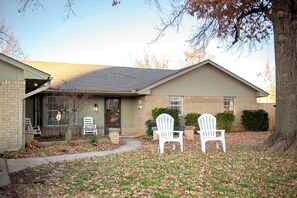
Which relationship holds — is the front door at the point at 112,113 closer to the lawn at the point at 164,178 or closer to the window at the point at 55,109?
the window at the point at 55,109

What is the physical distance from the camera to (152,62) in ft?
122

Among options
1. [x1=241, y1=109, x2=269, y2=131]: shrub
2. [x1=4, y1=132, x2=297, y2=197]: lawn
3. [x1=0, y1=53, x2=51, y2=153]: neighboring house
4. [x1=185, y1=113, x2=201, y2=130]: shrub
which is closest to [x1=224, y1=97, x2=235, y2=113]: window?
[x1=241, y1=109, x2=269, y2=131]: shrub

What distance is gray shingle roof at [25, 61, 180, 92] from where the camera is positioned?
15037 millimetres

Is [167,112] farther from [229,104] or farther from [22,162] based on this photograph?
[22,162]

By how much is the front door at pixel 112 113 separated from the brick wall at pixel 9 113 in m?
6.87

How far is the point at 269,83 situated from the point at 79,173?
118ft

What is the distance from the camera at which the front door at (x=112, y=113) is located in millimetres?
16203

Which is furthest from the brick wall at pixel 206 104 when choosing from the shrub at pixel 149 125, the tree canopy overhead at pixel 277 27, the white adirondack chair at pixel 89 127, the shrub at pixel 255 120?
the tree canopy overhead at pixel 277 27

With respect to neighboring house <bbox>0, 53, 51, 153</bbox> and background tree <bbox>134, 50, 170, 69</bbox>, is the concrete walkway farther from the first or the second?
background tree <bbox>134, 50, 170, 69</bbox>

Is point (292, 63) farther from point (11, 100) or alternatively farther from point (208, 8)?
point (11, 100)

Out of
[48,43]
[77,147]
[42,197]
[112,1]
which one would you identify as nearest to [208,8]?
[112,1]

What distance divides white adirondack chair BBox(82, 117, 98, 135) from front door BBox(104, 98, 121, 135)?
3.27 ft

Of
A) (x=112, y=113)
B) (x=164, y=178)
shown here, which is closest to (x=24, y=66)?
(x=164, y=178)

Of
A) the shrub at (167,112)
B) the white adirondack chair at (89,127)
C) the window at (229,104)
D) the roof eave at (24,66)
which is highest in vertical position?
the roof eave at (24,66)
